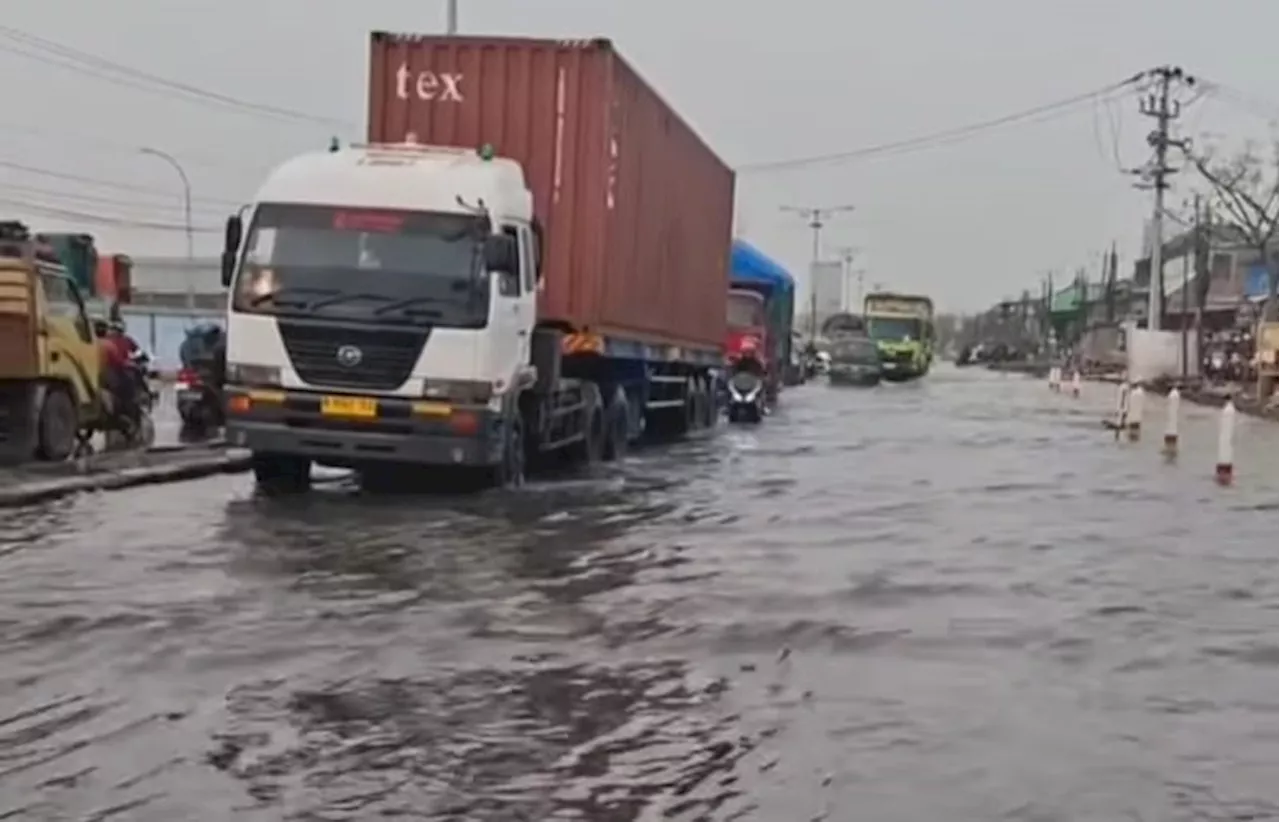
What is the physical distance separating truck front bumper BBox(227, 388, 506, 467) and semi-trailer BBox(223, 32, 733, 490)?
2 centimetres

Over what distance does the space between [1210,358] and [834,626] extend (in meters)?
61.9

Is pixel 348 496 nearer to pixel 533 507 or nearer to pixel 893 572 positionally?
pixel 533 507

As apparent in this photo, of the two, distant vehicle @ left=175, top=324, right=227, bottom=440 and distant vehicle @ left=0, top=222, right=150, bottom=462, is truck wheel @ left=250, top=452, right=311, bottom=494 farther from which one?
distant vehicle @ left=175, top=324, right=227, bottom=440

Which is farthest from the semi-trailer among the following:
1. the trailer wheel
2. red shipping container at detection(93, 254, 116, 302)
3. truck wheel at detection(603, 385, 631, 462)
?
red shipping container at detection(93, 254, 116, 302)

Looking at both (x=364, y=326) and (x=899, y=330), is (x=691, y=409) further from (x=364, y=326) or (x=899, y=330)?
(x=899, y=330)

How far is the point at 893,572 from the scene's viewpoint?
14094mm

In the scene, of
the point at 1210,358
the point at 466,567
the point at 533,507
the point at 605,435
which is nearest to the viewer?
the point at 466,567

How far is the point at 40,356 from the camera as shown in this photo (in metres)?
→ 21.0

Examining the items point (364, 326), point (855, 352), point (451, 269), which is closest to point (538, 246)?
point (451, 269)

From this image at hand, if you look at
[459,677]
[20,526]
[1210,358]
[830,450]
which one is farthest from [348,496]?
[1210,358]

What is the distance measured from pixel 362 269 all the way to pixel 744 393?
22.2 meters

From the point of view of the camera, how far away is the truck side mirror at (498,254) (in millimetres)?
17688

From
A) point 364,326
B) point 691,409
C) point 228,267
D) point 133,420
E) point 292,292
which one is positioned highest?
point 228,267

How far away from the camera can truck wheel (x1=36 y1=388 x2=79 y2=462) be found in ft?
70.9
